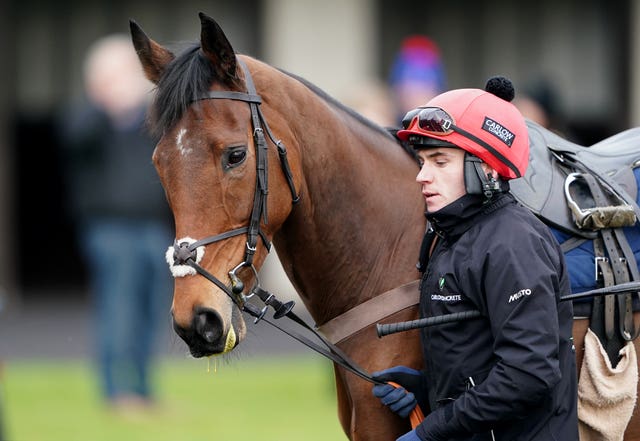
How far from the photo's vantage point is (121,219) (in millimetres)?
8500

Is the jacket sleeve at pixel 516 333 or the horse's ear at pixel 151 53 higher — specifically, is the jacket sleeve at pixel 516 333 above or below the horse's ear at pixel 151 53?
below

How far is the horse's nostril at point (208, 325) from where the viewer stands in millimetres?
3414

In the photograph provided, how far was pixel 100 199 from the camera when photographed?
854 cm

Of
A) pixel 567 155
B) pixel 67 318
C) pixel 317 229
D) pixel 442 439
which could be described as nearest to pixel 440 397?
pixel 442 439

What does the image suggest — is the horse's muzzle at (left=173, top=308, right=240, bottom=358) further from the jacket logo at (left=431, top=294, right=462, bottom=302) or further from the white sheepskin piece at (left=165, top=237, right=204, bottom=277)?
the jacket logo at (left=431, top=294, right=462, bottom=302)

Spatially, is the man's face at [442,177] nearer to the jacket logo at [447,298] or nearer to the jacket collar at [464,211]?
the jacket collar at [464,211]

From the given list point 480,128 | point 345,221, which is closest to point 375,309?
point 345,221

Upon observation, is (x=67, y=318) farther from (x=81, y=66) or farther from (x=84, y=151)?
(x=84, y=151)

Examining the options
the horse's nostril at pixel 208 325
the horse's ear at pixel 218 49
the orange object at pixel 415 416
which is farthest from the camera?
the orange object at pixel 415 416

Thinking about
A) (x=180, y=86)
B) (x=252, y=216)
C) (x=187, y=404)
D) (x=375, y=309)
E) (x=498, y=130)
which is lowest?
(x=187, y=404)

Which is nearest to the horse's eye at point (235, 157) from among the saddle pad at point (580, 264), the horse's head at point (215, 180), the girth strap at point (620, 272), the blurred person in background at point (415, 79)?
the horse's head at point (215, 180)

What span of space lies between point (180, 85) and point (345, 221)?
74 centimetres

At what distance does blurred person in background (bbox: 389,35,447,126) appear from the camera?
848cm

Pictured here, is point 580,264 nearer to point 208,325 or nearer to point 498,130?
point 498,130
